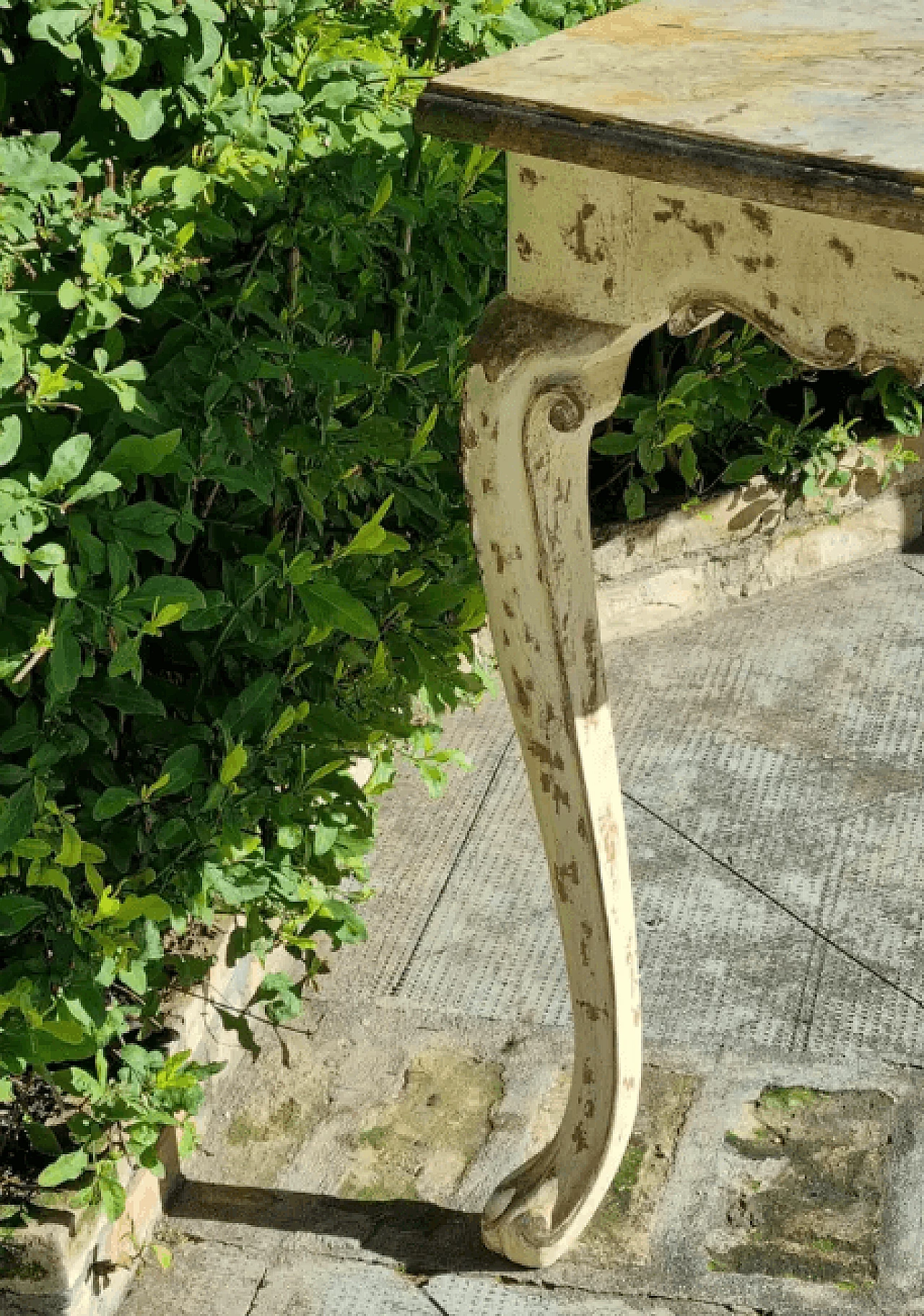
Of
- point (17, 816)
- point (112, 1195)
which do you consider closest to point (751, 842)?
point (112, 1195)

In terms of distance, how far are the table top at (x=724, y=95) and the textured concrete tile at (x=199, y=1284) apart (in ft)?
4.94

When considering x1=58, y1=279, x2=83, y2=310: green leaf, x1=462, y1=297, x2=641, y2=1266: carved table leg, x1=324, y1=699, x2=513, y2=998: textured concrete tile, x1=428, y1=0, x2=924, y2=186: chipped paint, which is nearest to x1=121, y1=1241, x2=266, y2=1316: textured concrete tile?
x1=462, y1=297, x2=641, y2=1266: carved table leg

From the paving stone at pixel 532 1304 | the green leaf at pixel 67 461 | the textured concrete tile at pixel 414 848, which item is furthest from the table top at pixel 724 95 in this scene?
the textured concrete tile at pixel 414 848

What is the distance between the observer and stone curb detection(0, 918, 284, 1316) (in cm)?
221

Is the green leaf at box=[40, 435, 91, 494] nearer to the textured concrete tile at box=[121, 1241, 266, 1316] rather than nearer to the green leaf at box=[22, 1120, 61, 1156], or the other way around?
the green leaf at box=[22, 1120, 61, 1156]

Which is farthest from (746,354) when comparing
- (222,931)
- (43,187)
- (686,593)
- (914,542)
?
(43,187)

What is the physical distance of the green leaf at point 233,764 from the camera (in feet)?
7.18

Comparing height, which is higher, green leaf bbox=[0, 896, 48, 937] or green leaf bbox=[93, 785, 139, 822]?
green leaf bbox=[93, 785, 139, 822]

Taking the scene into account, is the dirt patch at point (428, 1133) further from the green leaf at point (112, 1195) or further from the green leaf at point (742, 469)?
the green leaf at point (742, 469)

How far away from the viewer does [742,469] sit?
3.70m

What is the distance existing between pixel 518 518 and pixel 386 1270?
3.53 ft

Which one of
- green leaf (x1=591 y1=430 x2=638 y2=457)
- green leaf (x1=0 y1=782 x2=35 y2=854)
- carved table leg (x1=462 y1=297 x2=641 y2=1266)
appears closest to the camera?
carved table leg (x1=462 y1=297 x2=641 y2=1266)

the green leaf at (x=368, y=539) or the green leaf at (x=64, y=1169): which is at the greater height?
the green leaf at (x=368, y=539)

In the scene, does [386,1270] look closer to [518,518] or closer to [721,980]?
[721,980]
